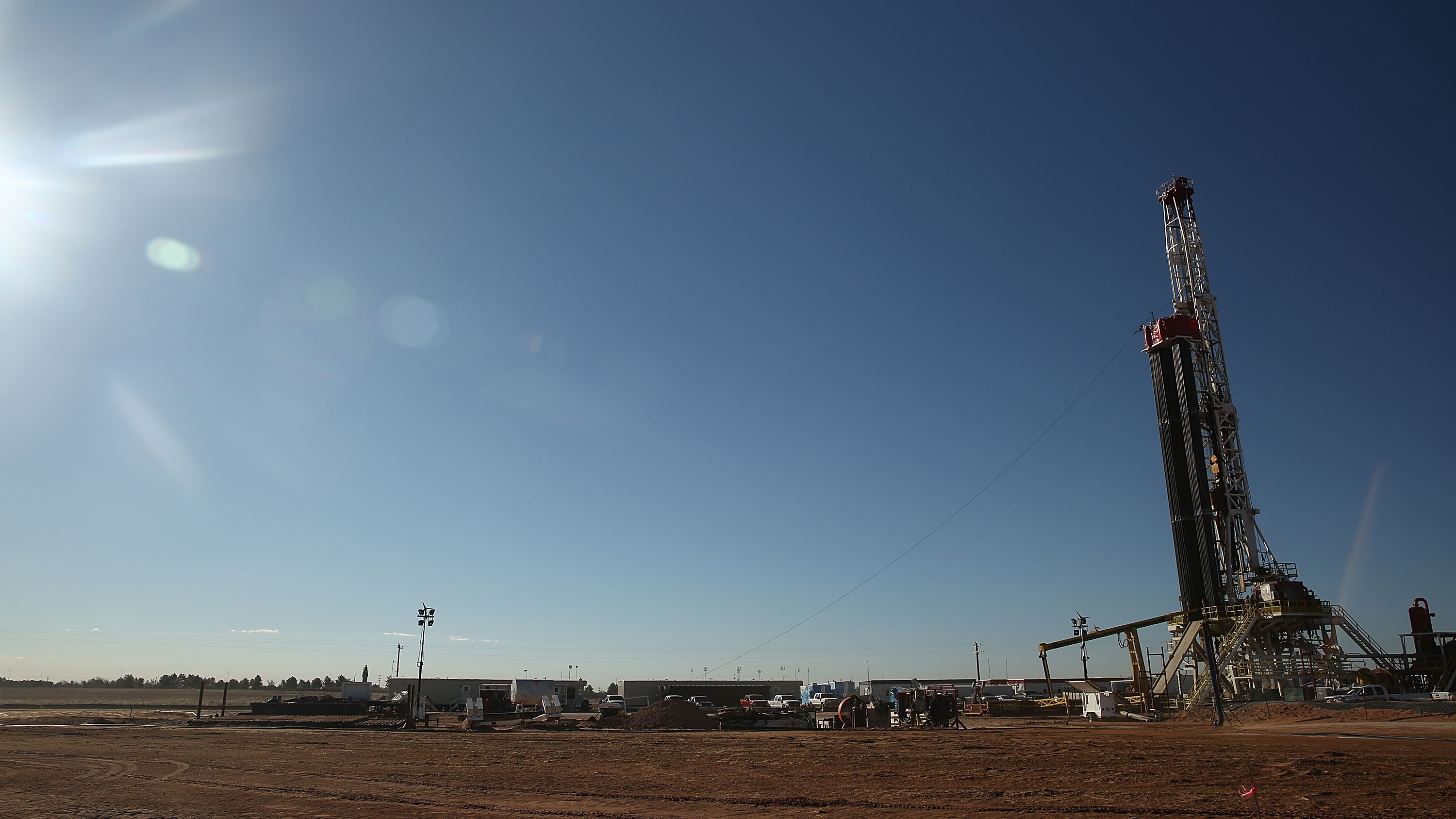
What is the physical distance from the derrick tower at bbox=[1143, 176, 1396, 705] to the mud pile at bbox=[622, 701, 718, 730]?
27.1 metres

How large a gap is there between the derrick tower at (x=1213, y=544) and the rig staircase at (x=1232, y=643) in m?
0.07

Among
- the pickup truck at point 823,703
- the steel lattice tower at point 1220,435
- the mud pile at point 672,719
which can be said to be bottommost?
the pickup truck at point 823,703

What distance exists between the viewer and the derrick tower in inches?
1866

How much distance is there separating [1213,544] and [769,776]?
44.7 meters

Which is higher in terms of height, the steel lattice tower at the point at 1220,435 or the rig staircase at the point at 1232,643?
the steel lattice tower at the point at 1220,435

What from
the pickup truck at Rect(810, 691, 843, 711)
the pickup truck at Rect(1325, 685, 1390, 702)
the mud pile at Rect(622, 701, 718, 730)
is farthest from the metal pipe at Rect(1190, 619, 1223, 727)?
the mud pile at Rect(622, 701, 718, 730)

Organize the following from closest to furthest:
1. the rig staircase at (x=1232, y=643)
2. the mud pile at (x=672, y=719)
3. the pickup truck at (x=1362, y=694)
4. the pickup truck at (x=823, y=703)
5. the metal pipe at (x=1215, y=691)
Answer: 1. the metal pipe at (x=1215, y=691)
2. the pickup truck at (x=1362, y=694)
3. the mud pile at (x=672, y=719)
4. the rig staircase at (x=1232, y=643)
5. the pickup truck at (x=823, y=703)

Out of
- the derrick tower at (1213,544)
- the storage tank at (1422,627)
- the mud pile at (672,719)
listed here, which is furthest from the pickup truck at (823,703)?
the storage tank at (1422,627)

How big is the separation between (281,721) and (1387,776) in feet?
172

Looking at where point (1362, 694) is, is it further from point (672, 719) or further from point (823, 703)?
point (672, 719)

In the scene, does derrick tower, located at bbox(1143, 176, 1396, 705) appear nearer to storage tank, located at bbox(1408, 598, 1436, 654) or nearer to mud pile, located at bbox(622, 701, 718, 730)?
storage tank, located at bbox(1408, 598, 1436, 654)

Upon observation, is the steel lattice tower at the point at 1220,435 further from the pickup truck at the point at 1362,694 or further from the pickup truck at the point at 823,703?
the pickup truck at the point at 823,703

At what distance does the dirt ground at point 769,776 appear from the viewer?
14680 millimetres

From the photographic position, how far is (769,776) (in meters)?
19.6
